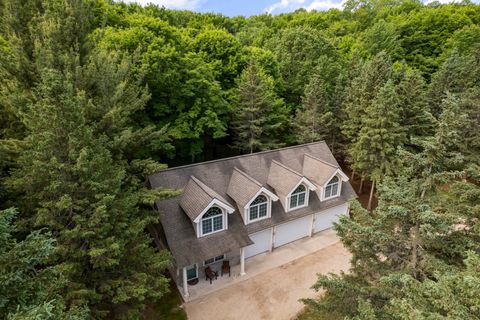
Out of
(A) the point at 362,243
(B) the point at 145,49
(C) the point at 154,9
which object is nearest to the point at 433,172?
(A) the point at 362,243

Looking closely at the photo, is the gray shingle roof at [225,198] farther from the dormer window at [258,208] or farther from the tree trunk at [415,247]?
the tree trunk at [415,247]

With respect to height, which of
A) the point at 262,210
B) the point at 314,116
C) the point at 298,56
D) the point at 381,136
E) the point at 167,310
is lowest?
the point at 167,310

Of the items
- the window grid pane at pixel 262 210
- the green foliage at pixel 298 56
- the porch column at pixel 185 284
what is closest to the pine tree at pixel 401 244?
the porch column at pixel 185 284

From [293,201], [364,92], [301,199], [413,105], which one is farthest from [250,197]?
[413,105]

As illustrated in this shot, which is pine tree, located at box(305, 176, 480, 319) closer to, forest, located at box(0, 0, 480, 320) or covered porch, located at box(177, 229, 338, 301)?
forest, located at box(0, 0, 480, 320)

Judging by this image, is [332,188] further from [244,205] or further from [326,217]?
[244,205]

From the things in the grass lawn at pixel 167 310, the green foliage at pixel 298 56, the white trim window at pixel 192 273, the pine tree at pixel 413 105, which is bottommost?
the grass lawn at pixel 167 310

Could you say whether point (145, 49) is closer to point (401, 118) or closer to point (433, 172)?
point (433, 172)
